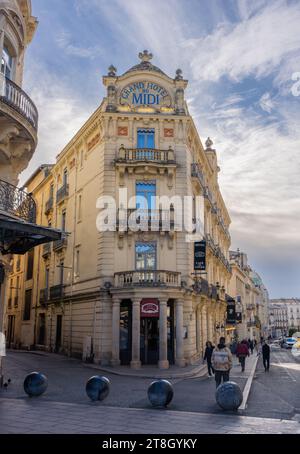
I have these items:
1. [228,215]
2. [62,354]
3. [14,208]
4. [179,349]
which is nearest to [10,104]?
[14,208]

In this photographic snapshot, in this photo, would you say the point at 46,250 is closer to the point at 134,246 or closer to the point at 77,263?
the point at 77,263

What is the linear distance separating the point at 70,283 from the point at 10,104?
20.4m

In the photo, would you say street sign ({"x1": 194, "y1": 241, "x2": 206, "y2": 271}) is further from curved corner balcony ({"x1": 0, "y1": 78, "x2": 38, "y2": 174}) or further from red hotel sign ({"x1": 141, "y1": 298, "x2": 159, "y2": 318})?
curved corner balcony ({"x1": 0, "y1": 78, "x2": 38, "y2": 174})

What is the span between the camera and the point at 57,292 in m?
32.4

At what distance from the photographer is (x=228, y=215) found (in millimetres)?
55062

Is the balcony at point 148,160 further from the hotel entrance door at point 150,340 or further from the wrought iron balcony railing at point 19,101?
the wrought iron balcony railing at point 19,101

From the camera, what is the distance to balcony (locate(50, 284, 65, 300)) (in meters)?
31.5

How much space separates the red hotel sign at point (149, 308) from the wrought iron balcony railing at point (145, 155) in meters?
8.23

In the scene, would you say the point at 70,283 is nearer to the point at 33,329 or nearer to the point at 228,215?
the point at 33,329

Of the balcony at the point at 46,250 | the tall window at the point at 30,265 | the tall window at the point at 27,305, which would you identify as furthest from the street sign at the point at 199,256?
the tall window at the point at 30,265

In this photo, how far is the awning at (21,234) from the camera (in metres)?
10.7

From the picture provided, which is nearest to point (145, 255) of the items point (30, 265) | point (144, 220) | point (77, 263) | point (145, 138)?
point (144, 220)

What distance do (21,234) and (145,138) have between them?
16.5 m

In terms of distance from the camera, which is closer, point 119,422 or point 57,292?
point 119,422
